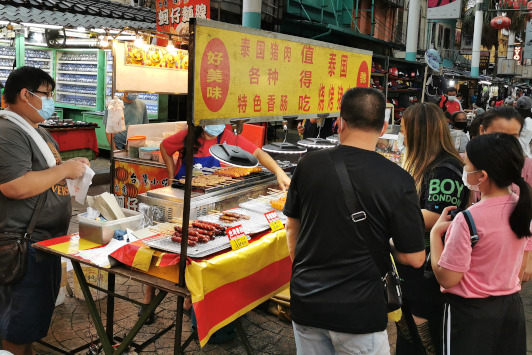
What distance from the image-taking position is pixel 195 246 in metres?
3.27

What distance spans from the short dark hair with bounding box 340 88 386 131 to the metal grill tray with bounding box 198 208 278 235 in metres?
1.64

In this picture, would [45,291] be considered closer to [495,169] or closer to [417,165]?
[417,165]

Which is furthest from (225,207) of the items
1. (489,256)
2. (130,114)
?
(130,114)

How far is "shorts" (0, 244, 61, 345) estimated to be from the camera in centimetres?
326

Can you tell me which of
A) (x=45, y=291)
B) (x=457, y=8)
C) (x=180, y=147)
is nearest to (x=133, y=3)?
(x=180, y=147)

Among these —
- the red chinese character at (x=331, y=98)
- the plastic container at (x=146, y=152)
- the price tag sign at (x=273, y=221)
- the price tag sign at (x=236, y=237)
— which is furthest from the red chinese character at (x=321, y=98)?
the plastic container at (x=146, y=152)

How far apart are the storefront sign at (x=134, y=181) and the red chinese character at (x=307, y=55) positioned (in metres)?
3.51

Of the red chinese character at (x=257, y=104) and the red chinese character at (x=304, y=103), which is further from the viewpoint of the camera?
the red chinese character at (x=304, y=103)

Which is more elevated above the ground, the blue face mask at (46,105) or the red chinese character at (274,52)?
the red chinese character at (274,52)

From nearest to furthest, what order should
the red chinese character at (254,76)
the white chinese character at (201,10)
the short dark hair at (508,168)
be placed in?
the short dark hair at (508,168), the red chinese character at (254,76), the white chinese character at (201,10)

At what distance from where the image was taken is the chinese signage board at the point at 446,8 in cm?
1702

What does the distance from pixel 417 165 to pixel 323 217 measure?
1.27 m

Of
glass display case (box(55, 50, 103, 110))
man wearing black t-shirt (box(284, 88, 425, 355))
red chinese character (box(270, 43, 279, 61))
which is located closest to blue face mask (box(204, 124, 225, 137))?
red chinese character (box(270, 43, 279, 61))

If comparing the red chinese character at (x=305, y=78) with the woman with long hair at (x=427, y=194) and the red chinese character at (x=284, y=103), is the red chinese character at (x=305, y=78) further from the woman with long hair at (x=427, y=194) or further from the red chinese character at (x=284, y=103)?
the woman with long hair at (x=427, y=194)
